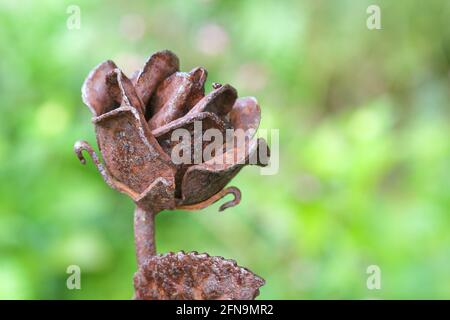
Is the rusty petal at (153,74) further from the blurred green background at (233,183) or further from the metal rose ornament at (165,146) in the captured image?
the blurred green background at (233,183)

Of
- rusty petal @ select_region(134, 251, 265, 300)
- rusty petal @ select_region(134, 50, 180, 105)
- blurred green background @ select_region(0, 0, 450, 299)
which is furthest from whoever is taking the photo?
blurred green background @ select_region(0, 0, 450, 299)

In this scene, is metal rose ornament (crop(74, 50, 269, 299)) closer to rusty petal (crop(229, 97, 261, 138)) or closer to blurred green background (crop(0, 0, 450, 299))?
rusty petal (crop(229, 97, 261, 138))

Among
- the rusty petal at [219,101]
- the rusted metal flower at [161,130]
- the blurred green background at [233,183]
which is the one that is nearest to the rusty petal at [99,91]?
the rusted metal flower at [161,130]

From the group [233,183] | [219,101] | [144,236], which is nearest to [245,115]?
[219,101]

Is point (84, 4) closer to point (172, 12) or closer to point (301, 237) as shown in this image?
point (172, 12)

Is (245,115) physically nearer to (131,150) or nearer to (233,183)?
(131,150)

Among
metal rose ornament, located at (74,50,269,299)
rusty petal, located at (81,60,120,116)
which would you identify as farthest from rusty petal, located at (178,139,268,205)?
rusty petal, located at (81,60,120,116)
